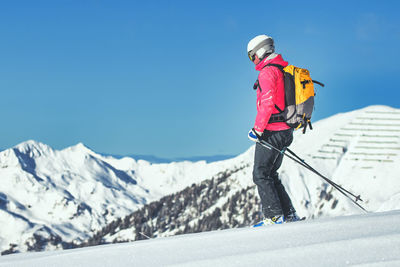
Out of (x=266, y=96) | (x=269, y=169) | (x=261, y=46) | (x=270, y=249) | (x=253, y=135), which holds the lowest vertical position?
(x=270, y=249)

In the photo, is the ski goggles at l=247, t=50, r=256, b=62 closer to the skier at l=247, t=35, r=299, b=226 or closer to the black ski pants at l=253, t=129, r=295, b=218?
the skier at l=247, t=35, r=299, b=226

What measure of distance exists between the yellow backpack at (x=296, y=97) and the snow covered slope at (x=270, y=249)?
8.18ft

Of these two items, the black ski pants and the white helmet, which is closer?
the black ski pants

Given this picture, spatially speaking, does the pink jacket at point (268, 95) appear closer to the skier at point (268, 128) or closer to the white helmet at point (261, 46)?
the skier at point (268, 128)

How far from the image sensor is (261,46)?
365 inches

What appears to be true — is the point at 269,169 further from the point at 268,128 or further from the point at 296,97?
the point at 296,97

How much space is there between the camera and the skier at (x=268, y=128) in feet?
28.7

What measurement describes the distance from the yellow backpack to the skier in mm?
118

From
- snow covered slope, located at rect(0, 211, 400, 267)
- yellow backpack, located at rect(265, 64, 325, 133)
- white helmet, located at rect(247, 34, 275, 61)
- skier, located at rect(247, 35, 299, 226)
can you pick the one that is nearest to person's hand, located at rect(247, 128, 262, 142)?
skier, located at rect(247, 35, 299, 226)

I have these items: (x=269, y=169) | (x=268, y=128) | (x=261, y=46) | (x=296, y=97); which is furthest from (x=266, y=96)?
(x=269, y=169)

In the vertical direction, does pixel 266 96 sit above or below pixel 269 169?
above

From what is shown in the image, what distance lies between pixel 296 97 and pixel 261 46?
1238mm

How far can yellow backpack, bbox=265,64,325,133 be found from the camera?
8859 millimetres

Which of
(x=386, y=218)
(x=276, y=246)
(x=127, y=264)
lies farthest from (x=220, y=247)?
(x=386, y=218)
